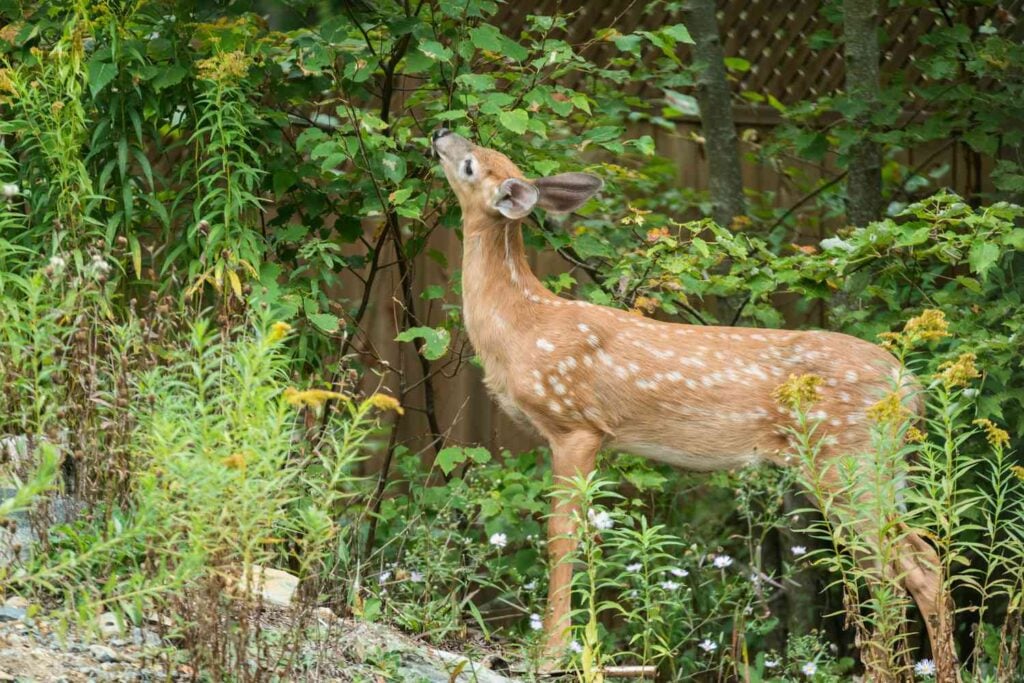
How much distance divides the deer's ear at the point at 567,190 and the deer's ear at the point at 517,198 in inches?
4.5

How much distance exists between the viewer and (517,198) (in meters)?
5.39

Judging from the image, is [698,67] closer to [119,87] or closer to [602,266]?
[602,266]

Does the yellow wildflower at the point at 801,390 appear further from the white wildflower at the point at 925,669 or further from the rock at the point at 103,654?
the rock at the point at 103,654

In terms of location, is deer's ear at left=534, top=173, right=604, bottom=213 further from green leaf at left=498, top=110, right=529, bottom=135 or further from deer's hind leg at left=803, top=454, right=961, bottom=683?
deer's hind leg at left=803, top=454, right=961, bottom=683

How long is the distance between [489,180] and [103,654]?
2.60 metres

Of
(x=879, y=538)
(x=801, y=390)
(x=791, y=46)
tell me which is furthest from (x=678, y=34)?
(x=791, y=46)

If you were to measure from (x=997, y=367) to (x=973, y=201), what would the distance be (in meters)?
2.22

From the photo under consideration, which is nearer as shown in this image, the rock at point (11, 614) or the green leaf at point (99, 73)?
the rock at point (11, 614)

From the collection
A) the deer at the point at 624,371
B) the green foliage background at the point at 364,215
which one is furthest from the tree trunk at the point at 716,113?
the deer at the point at 624,371

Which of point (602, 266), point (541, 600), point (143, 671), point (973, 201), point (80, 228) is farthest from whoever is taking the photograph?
Result: point (973, 201)

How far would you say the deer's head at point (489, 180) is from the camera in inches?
218

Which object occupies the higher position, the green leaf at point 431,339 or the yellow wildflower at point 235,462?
the yellow wildflower at point 235,462

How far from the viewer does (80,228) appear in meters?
5.32

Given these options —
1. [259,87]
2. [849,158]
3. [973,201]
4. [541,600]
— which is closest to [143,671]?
[541,600]
